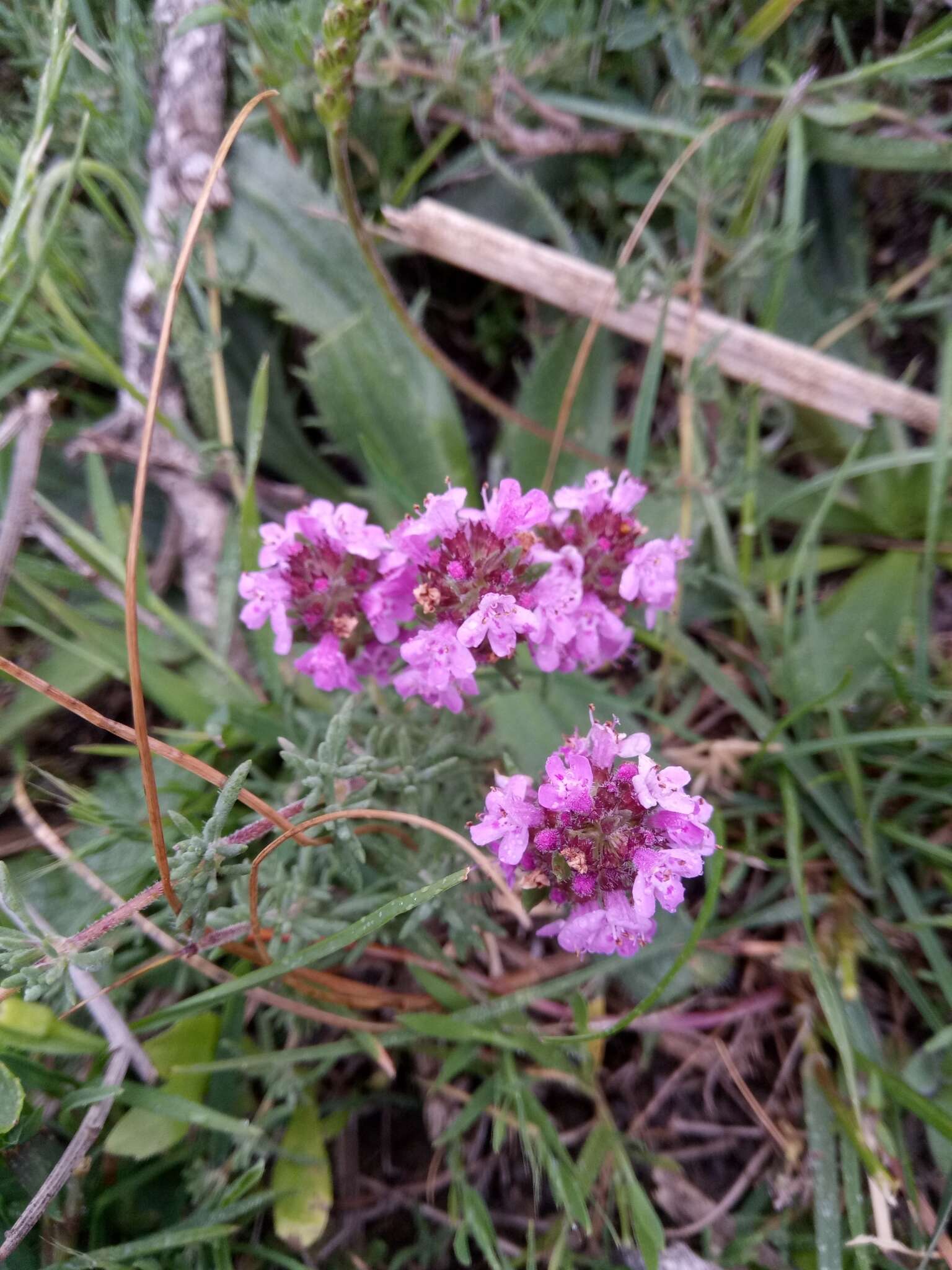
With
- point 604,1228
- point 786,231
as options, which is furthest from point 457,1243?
point 786,231

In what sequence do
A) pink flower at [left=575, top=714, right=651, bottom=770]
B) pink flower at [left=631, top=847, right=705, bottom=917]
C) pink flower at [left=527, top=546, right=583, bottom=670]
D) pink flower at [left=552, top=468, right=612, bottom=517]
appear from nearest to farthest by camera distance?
1. pink flower at [left=631, top=847, right=705, bottom=917]
2. pink flower at [left=575, top=714, right=651, bottom=770]
3. pink flower at [left=527, top=546, right=583, bottom=670]
4. pink flower at [left=552, top=468, right=612, bottom=517]

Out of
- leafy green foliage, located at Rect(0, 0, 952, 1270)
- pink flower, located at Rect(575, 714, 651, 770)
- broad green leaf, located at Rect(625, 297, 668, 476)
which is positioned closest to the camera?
pink flower, located at Rect(575, 714, 651, 770)

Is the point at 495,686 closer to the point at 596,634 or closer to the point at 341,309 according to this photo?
the point at 596,634

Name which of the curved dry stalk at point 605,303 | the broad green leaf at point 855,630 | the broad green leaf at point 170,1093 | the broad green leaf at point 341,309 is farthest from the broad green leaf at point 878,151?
the broad green leaf at point 170,1093

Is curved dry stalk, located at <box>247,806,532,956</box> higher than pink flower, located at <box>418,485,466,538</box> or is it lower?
lower

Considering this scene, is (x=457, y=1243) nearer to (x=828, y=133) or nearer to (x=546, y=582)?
(x=546, y=582)

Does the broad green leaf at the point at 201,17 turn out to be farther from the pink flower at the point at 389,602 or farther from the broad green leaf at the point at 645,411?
the pink flower at the point at 389,602

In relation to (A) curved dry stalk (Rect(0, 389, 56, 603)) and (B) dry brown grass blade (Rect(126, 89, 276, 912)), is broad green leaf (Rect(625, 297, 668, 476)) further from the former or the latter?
(A) curved dry stalk (Rect(0, 389, 56, 603))

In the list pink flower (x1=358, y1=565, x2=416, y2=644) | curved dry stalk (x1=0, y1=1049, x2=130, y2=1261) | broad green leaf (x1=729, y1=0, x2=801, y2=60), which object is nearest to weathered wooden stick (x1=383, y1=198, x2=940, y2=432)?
broad green leaf (x1=729, y1=0, x2=801, y2=60)

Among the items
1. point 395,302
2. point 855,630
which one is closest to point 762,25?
point 395,302
